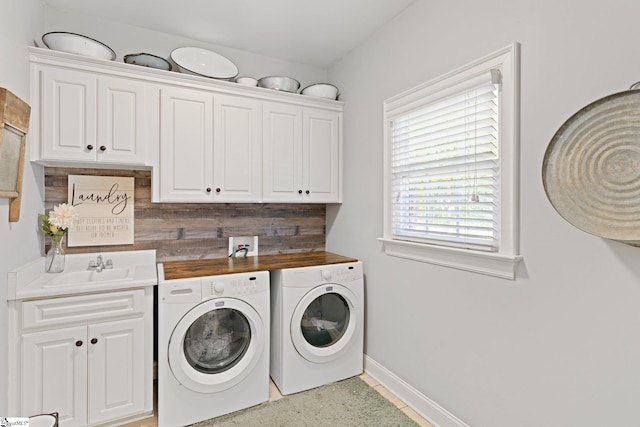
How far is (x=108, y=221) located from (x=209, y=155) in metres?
0.88

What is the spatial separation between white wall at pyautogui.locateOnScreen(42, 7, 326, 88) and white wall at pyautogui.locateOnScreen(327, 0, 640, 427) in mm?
1052

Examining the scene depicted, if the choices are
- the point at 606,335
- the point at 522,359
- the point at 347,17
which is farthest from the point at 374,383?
the point at 347,17

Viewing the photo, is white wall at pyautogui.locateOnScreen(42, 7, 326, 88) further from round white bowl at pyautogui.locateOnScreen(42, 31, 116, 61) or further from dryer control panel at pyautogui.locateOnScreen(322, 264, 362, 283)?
dryer control panel at pyautogui.locateOnScreen(322, 264, 362, 283)

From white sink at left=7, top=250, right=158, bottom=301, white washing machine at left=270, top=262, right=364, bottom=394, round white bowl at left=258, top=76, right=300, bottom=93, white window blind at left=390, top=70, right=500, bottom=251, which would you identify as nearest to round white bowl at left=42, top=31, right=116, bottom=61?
round white bowl at left=258, top=76, right=300, bottom=93

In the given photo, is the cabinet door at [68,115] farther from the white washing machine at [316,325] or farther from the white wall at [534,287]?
the white wall at [534,287]

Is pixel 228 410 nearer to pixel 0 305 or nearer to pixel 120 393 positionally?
pixel 120 393

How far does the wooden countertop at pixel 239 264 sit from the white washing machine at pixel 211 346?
0.07 meters

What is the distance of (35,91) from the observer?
196 centimetres

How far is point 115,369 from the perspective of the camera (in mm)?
1928

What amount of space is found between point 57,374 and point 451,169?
2.48 meters

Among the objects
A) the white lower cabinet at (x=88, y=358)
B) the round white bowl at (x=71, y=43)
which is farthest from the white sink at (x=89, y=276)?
the round white bowl at (x=71, y=43)

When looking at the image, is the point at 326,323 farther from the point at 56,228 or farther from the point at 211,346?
the point at 56,228

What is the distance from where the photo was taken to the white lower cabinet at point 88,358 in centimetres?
175

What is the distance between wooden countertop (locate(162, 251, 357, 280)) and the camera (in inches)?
84.5
